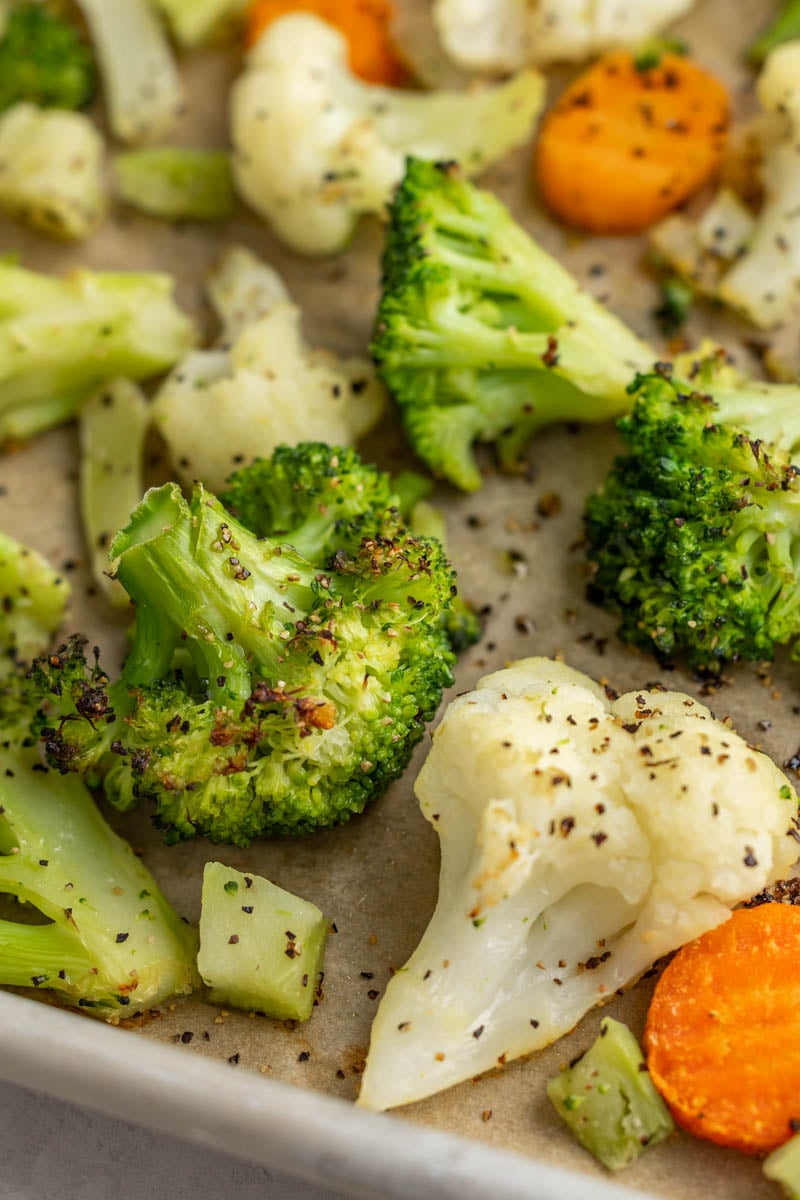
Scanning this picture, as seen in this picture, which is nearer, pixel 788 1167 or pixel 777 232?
pixel 788 1167

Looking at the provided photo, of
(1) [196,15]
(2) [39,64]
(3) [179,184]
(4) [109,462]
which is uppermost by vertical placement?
(1) [196,15]

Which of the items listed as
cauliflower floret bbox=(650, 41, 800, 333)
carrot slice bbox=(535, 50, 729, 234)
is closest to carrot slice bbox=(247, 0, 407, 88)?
carrot slice bbox=(535, 50, 729, 234)

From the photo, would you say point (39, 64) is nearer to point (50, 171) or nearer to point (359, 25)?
point (50, 171)

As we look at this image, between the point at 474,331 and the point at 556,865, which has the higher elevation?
the point at 474,331

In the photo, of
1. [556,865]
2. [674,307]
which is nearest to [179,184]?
[674,307]

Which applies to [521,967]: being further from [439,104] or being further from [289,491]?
[439,104]

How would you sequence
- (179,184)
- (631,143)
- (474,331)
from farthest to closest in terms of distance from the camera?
(179,184) < (631,143) < (474,331)

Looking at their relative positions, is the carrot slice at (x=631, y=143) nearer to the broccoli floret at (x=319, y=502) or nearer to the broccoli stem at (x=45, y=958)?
the broccoli floret at (x=319, y=502)
